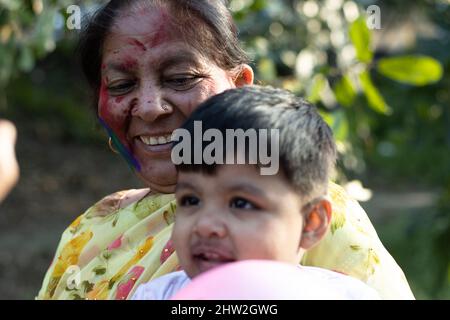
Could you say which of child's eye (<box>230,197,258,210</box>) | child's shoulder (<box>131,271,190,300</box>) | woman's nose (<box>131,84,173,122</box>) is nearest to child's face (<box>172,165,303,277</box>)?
child's eye (<box>230,197,258,210</box>)

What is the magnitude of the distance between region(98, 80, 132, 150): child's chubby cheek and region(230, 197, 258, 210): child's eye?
673 mm

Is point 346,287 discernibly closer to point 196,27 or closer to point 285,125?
point 285,125

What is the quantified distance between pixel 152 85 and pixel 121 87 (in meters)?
0.10

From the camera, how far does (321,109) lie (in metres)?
3.74

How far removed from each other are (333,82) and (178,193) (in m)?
2.28

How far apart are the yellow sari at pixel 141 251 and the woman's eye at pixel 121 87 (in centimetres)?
27

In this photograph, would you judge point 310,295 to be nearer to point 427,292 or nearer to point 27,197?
point 427,292

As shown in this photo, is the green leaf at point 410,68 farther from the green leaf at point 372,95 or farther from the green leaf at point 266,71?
the green leaf at point 266,71

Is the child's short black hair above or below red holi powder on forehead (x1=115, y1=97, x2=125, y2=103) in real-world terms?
below

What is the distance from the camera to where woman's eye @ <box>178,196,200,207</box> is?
57.0 inches

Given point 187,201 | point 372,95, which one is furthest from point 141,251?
point 372,95

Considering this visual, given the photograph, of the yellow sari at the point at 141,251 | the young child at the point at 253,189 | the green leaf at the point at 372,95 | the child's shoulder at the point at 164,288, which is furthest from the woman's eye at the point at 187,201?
the green leaf at the point at 372,95

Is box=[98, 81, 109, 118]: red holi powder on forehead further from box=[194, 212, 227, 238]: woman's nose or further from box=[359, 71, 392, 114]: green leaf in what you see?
box=[359, 71, 392, 114]: green leaf

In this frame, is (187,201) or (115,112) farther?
(115,112)
